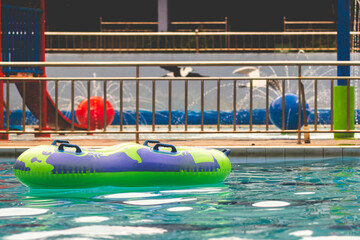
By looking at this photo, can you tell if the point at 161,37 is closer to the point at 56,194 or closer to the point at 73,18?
the point at 73,18

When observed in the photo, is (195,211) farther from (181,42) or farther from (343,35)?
(181,42)

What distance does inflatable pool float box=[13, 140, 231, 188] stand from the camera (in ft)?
14.3

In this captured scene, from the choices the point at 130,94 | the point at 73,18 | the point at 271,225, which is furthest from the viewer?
the point at 73,18

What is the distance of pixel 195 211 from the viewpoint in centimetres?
348

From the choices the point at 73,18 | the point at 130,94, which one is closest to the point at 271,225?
the point at 130,94

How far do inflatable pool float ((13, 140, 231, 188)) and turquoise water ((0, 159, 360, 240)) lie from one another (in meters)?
0.10

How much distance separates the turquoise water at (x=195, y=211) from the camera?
9.35ft

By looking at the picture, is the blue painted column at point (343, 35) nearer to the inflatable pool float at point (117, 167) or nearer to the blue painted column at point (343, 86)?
the blue painted column at point (343, 86)

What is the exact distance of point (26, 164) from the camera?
4355 mm

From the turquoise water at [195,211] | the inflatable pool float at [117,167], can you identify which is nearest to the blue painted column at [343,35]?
the turquoise water at [195,211]

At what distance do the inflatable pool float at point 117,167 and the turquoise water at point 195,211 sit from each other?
10cm

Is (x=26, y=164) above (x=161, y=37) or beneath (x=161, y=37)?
beneath

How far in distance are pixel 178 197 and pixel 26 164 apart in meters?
Result: 1.21

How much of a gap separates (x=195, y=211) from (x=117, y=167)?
1.18 meters
